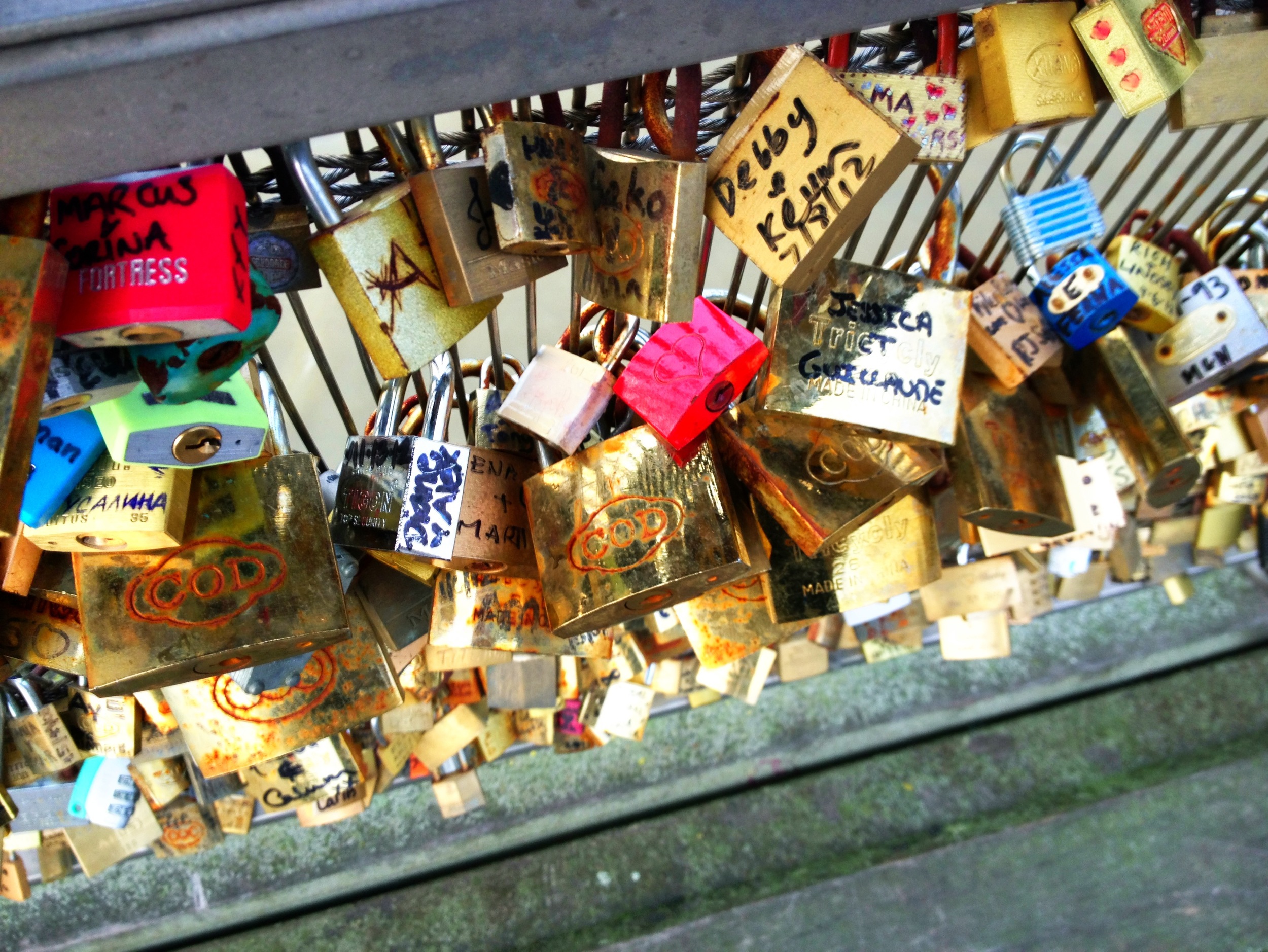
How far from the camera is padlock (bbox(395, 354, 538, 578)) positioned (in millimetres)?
763

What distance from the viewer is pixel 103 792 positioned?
1206 mm

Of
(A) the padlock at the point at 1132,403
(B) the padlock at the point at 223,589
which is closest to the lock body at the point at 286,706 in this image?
(B) the padlock at the point at 223,589

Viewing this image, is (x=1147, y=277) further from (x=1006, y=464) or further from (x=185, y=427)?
(x=185, y=427)

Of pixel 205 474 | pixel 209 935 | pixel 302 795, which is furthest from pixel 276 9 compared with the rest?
pixel 209 935

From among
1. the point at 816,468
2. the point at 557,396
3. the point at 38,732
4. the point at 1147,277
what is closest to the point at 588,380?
the point at 557,396

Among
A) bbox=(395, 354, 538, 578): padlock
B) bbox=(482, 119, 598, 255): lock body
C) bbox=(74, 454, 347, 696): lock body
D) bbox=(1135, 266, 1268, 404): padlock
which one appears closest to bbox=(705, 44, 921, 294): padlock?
bbox=(482, 119, 598, 255): lock body

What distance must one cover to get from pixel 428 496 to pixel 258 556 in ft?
0.50

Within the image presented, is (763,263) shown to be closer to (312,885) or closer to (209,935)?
(312,885)

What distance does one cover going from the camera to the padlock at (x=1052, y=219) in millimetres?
931

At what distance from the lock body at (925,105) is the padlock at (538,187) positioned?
22 cm

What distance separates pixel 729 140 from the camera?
0.65m

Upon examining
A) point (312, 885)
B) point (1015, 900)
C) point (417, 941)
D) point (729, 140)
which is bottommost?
point (1015, 900)

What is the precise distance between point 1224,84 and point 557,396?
64 cm

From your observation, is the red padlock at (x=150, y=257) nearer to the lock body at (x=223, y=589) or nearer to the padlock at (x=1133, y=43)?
the lock body at (x=223, y=589)
